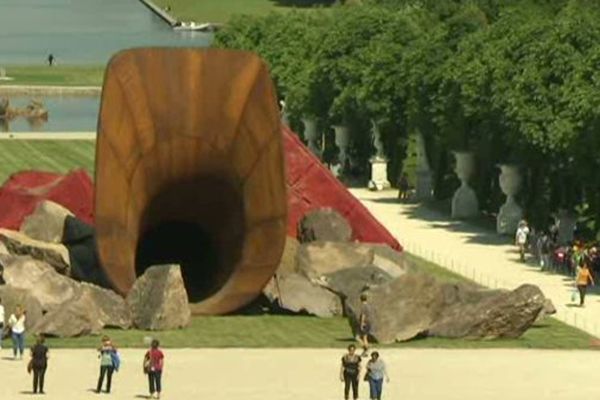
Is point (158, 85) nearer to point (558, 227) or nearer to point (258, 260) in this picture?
point (258, 260)

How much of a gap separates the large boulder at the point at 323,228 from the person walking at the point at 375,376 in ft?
62.1

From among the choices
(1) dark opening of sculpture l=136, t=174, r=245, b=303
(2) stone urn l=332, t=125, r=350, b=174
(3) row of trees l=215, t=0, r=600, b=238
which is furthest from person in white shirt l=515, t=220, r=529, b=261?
(2) stone urn l=332, t=125, r=350, b=174

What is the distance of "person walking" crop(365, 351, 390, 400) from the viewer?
54.6 meters

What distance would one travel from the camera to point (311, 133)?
391ft

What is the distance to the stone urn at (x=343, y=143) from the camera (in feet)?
369

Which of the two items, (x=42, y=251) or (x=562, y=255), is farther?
(x=562, y=255)

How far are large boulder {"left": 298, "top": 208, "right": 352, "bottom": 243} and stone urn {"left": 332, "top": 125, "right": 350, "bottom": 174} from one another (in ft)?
123

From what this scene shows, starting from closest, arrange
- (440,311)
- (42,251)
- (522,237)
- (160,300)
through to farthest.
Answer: (160,300)
(440,311)
(42,251)
(522,237)

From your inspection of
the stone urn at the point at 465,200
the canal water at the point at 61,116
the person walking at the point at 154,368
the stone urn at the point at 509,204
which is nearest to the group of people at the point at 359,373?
the person walking at the point at 154,368

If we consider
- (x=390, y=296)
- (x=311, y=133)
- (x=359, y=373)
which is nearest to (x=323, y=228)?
(x=390, y=296)

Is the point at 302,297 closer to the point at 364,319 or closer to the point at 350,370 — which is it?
the point at 364,319

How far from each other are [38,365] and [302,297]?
45.4 ft

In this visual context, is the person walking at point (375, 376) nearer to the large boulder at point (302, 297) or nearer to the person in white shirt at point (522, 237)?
the large boulder at point (302, 297)

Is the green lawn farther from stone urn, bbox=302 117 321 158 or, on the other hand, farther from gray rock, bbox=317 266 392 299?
stone urn, bbox=302 117 321 158
